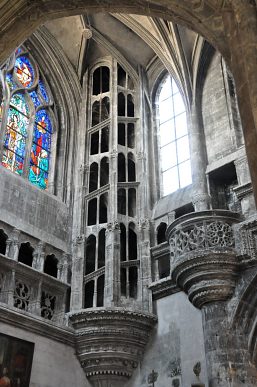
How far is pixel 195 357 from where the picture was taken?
1124 centimetres

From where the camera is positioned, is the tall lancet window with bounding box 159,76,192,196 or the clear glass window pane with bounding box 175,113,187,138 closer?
the tall lancet window with bounding box 159,76,192,196

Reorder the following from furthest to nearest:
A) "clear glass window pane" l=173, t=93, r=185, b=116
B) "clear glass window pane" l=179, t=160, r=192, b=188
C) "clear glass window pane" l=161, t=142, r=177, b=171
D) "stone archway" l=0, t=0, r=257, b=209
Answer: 1. "clear glass window pane" l=173, t=93, r=185, b=116
2. "clear glass window pane" l=161, t=142, r=177, b=171
3. "clear glass window pane" l=179, t=160, r=192, b=188
4. "stone archway" l=0, t=0, r=257, b=209

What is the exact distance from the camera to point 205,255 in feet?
36.5

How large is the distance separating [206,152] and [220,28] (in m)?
6.92

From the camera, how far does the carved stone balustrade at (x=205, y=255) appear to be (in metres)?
11.0

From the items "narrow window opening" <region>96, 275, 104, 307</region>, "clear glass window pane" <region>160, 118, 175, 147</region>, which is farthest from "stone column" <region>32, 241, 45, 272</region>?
"clear glass window pane" <region>160, 118, 175, 147</region>

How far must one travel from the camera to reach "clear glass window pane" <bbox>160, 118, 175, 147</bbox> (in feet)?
51.4

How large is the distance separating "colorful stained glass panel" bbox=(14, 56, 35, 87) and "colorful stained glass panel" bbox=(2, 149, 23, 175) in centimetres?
279

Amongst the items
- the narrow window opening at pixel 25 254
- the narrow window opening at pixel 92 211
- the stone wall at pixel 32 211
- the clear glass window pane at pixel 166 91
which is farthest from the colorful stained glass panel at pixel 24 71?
the narrow window opening at pixel 25 254

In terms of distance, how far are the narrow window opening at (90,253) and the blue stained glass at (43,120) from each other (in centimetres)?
414

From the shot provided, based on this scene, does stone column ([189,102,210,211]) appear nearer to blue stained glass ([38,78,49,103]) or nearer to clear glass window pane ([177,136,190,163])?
clear glass window pane ([177,136,190,163])

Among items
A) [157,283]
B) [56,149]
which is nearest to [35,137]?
[56,149]

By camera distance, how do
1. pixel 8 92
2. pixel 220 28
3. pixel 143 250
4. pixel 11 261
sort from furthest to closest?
pixel 8 92 < pixel 143 250 < pixel 11 261 < pixel 220 28

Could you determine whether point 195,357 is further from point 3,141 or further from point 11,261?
point 3,141
